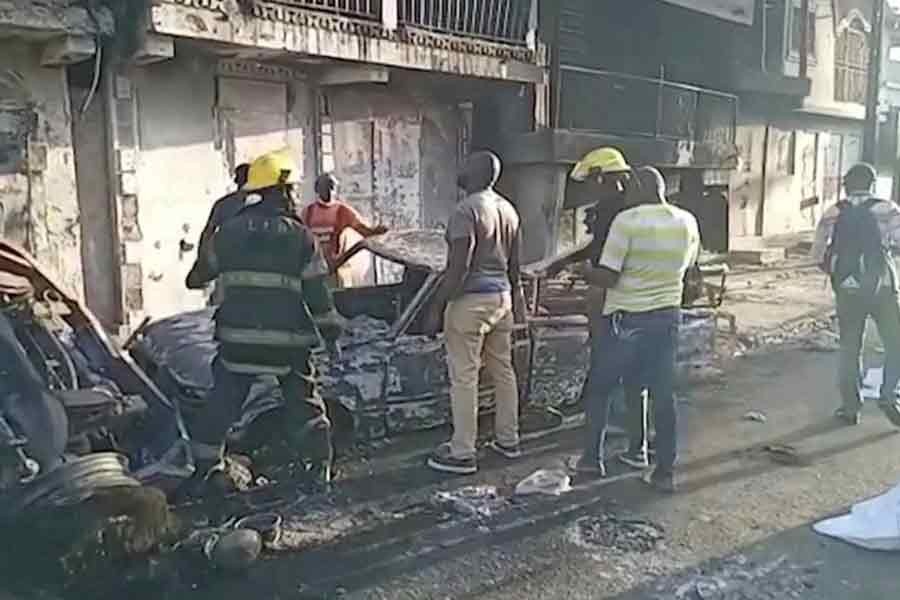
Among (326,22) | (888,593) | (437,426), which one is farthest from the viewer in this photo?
(326,22)

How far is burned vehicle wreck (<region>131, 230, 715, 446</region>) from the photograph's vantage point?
6.05 meters

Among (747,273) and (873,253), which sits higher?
(873,253)

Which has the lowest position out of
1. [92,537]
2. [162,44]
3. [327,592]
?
[327,592]

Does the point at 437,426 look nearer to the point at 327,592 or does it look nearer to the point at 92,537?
the point at 327,592

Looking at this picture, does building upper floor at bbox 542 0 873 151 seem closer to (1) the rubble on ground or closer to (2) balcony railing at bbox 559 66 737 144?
(2) balcony railing at bbox 559 66 737 144

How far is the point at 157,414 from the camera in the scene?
18.5 feet

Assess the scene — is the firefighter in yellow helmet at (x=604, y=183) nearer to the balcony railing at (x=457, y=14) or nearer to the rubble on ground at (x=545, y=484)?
the rubble on ground at (x=545, y=484)

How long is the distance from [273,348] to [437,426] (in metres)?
2.07

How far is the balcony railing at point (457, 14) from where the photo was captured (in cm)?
1011

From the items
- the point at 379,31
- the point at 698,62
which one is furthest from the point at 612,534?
the point at 698,62

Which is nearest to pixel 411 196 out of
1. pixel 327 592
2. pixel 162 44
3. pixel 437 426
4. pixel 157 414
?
pixel 162 44

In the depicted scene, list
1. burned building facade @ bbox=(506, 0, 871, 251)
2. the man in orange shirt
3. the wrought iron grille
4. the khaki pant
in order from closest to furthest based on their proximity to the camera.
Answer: the khaki pant → the man in orange shirt → burned building facade @ bbox=(506, 0, 871, 251) → the wrought iron grille

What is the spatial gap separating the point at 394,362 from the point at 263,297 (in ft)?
5.43

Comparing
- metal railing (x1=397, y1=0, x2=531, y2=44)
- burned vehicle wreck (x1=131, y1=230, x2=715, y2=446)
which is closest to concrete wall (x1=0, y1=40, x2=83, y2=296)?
burned vehicle wreck (x1=131, y1=230, x2=715, y2=446)
